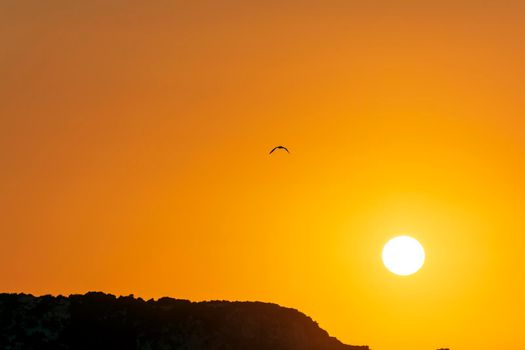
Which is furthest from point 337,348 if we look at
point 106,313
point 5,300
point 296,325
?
point 5,300

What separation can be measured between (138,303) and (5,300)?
15.4 meters

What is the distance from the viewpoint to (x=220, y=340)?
164500 mm

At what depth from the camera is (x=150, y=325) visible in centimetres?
16588

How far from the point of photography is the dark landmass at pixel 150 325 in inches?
6452

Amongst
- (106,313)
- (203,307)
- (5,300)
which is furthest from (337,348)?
(5,300)

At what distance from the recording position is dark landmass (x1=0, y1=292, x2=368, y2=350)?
164 meters

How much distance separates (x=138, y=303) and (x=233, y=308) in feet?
36.3

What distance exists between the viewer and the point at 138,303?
558 feet

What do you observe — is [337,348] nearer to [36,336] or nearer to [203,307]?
[203,307]

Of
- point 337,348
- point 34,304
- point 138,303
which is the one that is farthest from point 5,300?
point 337,348

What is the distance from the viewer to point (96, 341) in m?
164

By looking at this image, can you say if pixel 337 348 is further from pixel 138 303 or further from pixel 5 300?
pixel 5 300

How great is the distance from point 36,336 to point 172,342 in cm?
1531

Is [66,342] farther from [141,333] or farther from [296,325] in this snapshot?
[296,325]
